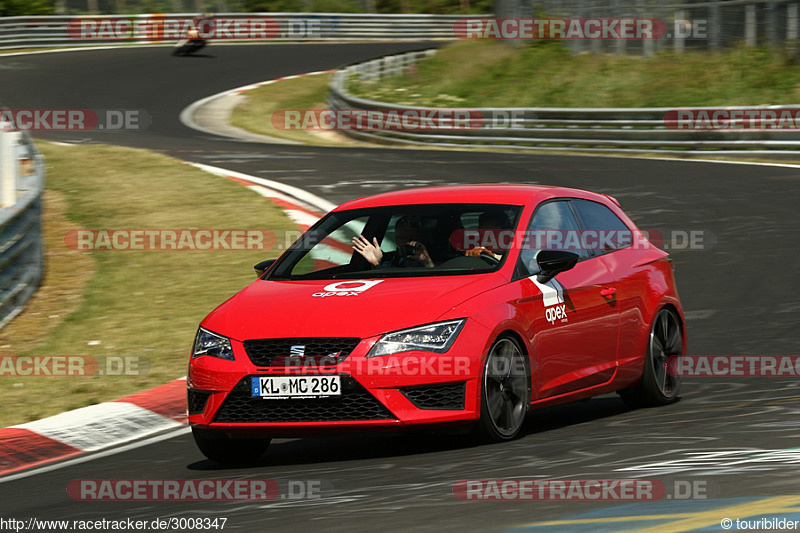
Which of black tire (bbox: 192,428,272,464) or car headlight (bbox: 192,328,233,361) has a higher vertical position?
car headlight (bbox: 192,328,233,361)

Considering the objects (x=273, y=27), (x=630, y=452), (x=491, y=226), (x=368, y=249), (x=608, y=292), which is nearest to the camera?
(x=630, y=452)

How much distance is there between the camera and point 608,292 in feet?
26.4

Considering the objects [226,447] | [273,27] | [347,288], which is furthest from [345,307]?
[273,27]

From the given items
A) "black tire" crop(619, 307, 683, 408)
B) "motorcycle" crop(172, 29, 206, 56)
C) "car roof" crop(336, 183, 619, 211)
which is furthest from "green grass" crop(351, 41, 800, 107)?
"car roof" crop(336, 183, 619, 211)

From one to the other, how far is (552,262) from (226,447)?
2.13 m

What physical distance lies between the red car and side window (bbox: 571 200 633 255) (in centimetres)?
1

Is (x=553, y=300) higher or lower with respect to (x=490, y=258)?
lower

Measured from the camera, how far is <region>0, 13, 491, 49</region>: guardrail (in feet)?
148

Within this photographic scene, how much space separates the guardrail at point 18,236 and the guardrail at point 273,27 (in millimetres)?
32974

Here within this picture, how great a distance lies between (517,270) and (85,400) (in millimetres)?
3573

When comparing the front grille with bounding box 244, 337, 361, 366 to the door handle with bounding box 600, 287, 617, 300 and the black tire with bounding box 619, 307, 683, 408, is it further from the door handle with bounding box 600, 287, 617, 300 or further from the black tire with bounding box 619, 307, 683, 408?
the black tire with bounding box 619, 307, 683, 408

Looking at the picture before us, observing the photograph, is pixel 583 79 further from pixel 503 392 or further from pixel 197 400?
pixel 197 400

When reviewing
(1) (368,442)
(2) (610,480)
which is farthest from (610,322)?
(2) (610,480)

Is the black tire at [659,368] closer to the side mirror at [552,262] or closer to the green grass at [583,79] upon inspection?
the side mirror at [552,262]
